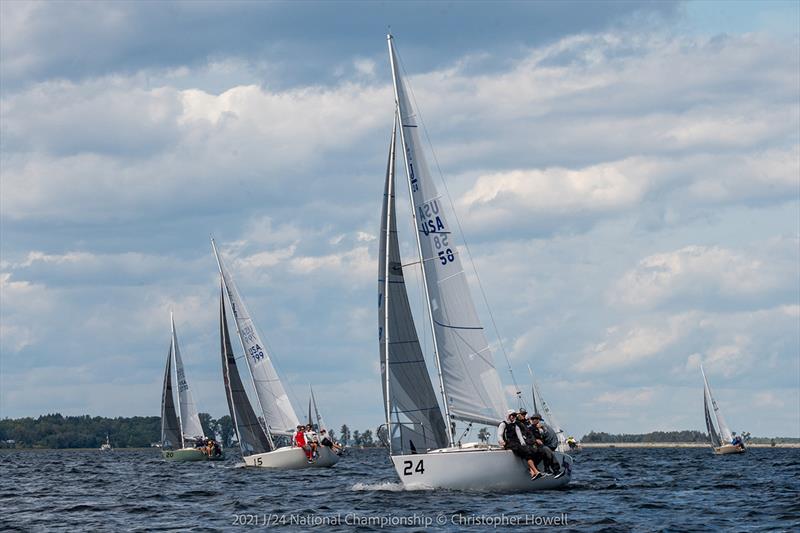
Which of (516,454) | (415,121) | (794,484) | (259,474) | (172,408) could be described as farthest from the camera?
(172,408)

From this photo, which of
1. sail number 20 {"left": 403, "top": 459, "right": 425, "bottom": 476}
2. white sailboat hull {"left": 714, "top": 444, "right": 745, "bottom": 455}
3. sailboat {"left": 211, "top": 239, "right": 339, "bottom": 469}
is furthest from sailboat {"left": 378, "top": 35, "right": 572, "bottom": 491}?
white sailboat hull {"left": 714, "top": 444, "right": 745, "bottom": 455}

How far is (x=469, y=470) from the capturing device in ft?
94.8

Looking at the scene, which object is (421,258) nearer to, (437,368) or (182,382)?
→ (437,368)

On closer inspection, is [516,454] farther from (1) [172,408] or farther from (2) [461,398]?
(1) [172,408]

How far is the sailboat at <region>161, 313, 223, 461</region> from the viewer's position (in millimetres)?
84562

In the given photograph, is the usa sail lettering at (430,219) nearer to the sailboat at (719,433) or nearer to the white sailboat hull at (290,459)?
the white sailboat hull at (290,459)

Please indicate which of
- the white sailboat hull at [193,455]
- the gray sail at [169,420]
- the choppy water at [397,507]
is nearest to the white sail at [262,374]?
the choppy water at [397,507]

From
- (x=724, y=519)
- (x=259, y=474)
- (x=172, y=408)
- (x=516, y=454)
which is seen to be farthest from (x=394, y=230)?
(x=172, y=408)

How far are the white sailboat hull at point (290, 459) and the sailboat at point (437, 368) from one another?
2169 centimetres

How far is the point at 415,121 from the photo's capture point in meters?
31.2

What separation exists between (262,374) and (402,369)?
2597 cm

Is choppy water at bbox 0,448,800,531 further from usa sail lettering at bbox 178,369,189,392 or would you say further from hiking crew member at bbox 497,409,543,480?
usa sail lettering at bbox 178,369,189,392

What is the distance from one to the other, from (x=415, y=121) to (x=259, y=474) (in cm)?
2332

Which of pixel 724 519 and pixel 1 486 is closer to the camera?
pixel 724 519
